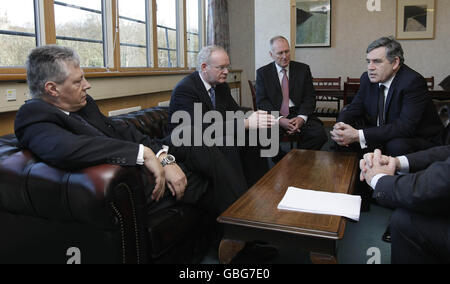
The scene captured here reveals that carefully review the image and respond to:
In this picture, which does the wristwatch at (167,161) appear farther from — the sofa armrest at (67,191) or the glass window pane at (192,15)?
the glass window pane at (192,15)

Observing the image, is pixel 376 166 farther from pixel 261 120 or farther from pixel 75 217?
pixel 75 217

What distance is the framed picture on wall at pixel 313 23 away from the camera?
6.64m

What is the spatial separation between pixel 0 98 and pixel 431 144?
118 inches

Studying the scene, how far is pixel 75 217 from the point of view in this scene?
1.47 metres

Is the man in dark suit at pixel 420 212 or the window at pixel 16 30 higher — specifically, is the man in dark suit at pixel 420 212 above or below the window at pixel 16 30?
below

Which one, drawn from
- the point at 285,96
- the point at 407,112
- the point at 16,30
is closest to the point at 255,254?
the point at 407,112

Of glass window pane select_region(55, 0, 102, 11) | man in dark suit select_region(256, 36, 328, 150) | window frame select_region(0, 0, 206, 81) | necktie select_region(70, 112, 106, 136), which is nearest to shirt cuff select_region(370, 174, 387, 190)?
necktie select_region(70, 112, 106, 136)

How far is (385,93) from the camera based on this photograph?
9.78 feet

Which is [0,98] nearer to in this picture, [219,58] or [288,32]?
[219,58]

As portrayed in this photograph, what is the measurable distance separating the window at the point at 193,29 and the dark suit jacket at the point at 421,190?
170 inches

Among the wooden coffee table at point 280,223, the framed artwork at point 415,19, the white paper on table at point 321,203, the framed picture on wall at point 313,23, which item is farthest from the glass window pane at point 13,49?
the framed artwork at point 415,19

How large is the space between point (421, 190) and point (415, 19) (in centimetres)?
598

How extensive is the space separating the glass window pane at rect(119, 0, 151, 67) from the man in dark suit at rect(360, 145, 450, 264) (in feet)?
10.5
